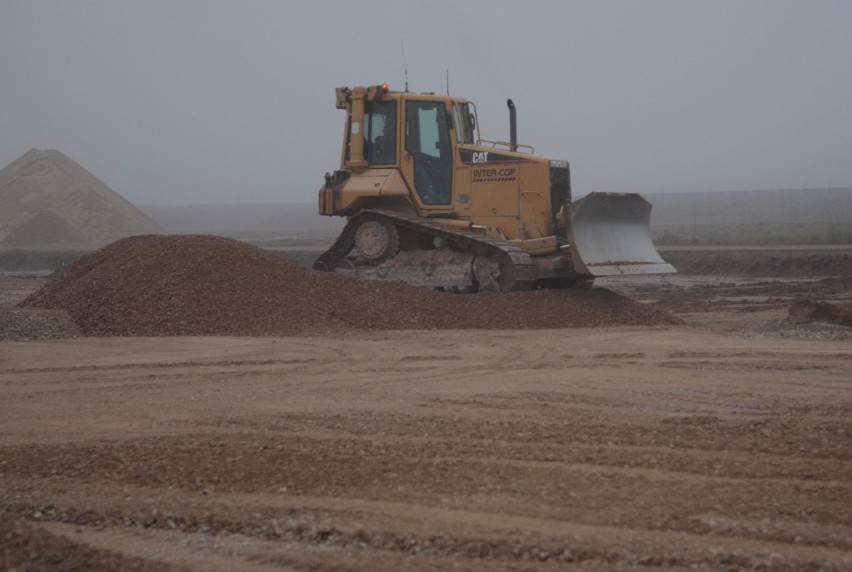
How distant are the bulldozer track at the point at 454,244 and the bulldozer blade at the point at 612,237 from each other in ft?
2.66

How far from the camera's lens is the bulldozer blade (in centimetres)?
1695

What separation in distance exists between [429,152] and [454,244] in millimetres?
1674

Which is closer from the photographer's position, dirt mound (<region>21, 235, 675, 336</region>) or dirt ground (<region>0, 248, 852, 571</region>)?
dirt ground (<region>0, 248, 852, 571</region>)

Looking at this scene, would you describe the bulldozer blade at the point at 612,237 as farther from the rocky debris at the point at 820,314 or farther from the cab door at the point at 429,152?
the rocky debris at the point at 820,314

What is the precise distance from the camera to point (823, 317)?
14367 millimetres

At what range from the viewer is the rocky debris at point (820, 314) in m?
14.3

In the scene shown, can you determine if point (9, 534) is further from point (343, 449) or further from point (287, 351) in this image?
point (287, 351)

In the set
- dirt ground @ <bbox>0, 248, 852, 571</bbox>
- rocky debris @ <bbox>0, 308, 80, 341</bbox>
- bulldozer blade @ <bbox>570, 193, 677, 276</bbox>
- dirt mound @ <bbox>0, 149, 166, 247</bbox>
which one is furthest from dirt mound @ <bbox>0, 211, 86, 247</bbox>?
dirt ground @ <bbox>0, 248, 852, 571</bbox>

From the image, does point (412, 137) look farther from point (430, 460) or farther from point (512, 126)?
point (430, 460)

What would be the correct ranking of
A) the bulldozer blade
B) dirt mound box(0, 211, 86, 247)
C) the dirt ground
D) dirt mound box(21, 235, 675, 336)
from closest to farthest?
the dirt ground < dirt mound box(21, 235, 675, 336) < the bulldozer blade < dirt mound box(0, 211, 86, 247)

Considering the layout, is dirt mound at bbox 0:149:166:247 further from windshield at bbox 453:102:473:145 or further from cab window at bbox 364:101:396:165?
windshield at bbox 453:102:473:145

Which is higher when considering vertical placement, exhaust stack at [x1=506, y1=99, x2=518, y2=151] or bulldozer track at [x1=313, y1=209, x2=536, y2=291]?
exhaust stack at [x1=506, y1=99, x2=518, y2=151]

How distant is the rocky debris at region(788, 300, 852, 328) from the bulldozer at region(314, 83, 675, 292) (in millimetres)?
3114

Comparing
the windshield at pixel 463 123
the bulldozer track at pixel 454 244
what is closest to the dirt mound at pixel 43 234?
the bulldozer track at pixel 454 244
